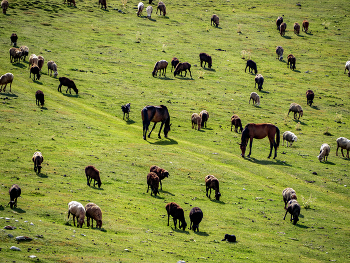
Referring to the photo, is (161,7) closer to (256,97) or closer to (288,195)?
(256,97)

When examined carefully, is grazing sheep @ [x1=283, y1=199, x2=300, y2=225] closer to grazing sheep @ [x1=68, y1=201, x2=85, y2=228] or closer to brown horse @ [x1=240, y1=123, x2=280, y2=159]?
brown horse @ [x1=240, y1=123, x2=280, y2=159]

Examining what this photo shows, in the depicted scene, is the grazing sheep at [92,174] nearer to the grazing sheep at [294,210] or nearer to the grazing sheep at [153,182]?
the grazing sheep at [153,182]

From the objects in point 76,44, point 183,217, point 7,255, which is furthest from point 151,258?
point 76,44

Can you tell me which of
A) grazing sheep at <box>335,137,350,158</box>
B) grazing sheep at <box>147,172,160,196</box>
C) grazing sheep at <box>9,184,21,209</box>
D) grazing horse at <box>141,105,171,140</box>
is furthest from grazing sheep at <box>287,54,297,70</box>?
grazing sheep at <box>9,184,21,209</box>

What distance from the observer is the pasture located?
55.7 ft

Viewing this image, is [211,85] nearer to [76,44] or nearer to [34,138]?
[76,44]

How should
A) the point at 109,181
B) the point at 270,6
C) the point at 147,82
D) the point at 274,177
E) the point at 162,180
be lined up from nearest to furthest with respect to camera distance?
the point at 109,181 → the point at 162,180 → the point at 274,177 → the point at 147,82 → the point at 270,6

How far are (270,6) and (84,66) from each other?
51.2 m

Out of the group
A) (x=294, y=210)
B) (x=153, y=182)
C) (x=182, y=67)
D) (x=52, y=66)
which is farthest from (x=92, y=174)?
(x=182, y=67)

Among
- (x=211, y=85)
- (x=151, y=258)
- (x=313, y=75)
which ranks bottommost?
(x=151, y=258)

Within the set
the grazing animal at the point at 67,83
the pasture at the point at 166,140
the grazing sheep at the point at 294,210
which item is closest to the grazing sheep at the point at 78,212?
the pasture at the point at 166,140

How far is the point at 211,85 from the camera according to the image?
4697 centimetres

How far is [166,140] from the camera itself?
3288 cm

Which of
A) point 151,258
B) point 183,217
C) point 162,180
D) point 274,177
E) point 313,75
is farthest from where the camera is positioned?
point 313,75
